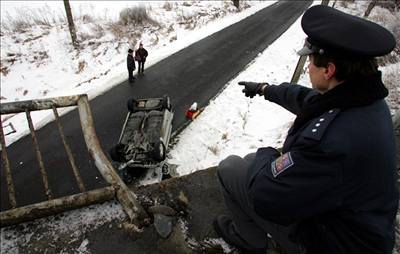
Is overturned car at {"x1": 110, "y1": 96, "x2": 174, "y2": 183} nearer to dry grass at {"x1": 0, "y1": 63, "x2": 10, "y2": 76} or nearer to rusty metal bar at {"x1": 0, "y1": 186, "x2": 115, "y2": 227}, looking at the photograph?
rusty metal bar at {"x1": 0, "y1": 186, "x2": 115, "y2": 227}

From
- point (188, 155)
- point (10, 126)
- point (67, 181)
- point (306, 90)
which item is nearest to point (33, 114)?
point (10, 126)

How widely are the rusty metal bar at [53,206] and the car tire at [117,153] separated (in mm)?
3272

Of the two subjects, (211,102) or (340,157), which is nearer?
(340,157)

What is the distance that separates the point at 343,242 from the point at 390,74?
688 cm

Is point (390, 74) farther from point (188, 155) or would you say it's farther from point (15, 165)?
point (15, 165)

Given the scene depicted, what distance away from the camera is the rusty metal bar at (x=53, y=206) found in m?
2.62

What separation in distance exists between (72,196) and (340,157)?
229cm

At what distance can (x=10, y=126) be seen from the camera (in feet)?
28.9

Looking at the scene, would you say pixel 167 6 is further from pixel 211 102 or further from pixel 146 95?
pixel 211 102

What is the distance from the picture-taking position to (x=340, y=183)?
1.63 metres

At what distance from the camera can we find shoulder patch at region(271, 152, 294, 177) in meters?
1.76

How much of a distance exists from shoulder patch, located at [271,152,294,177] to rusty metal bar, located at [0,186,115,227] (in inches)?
64.0

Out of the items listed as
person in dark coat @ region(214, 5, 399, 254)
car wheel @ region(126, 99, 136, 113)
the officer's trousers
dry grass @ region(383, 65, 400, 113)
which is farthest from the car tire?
dry grass @ region(383, 65, 400, 113)

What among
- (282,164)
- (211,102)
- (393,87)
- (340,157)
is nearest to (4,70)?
(211,102)
